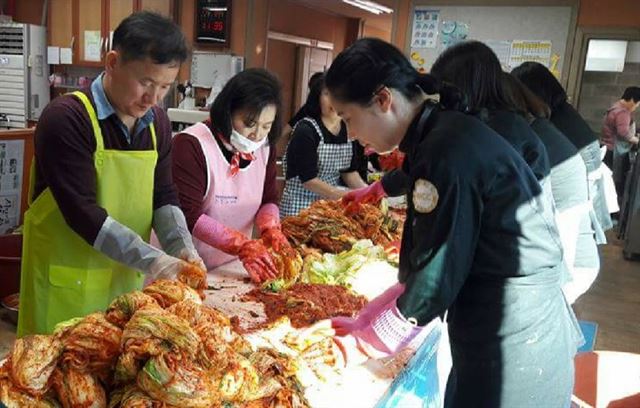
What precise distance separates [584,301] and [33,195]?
4961 mm

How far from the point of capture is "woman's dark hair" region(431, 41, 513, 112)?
2426 mm

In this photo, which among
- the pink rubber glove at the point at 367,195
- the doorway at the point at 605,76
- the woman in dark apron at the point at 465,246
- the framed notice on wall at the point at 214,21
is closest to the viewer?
the woman in dark apron at the point at 465,246

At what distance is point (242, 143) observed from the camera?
8.24ft

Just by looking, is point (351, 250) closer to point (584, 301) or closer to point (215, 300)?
point (215, 300)

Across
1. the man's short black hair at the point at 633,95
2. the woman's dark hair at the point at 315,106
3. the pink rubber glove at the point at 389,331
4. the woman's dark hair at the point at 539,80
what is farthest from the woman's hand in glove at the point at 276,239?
the man's short black hair at the point at 633,95

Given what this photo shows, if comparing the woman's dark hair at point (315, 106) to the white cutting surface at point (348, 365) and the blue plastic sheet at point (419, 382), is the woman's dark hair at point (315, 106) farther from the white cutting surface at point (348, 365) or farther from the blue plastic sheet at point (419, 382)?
the blue plastic sheet at point (419, 382)

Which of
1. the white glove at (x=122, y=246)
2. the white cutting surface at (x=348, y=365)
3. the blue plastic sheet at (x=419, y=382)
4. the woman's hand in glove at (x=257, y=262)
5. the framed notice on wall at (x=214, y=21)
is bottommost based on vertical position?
the blue plastic sheet at (x=419, y=382)

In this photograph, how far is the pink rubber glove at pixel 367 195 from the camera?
3.14 meters

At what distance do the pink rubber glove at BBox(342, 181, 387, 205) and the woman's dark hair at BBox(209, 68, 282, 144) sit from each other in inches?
32.1

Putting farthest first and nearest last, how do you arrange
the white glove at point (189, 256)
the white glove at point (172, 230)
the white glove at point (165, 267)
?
1. the white glove at point (172, 230)
2. the white glove at point (189, 256)
3. the white glove at point (165, 267)

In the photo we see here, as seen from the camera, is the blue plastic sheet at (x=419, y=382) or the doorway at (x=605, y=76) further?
the doorway at (x=605, y=76)

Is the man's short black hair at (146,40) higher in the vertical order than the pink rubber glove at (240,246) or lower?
higher

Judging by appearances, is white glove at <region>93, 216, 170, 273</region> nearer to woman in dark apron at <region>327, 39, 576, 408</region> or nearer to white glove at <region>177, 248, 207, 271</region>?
white glove at <region>177, 248, 207, 271</region>

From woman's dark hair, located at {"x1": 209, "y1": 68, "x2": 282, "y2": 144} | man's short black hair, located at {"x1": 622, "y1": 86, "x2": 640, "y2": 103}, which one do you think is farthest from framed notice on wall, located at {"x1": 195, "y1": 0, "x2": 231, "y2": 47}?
man's short black hair, located at {"x1": 622, "y1": 86, "x2": 640, "y2": 103}
